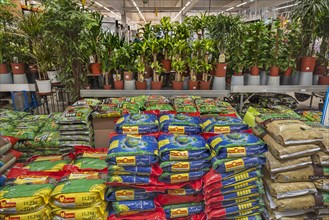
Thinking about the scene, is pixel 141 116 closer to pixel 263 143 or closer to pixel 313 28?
pixel 263 143

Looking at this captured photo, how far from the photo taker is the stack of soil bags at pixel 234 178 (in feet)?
5.16

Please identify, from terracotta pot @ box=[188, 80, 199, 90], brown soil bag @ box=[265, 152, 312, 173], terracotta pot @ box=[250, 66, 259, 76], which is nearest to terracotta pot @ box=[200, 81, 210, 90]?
terracotta pot @ box=[188, 80, 199, 90]

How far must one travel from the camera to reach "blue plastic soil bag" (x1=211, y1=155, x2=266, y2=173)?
1.56 meters

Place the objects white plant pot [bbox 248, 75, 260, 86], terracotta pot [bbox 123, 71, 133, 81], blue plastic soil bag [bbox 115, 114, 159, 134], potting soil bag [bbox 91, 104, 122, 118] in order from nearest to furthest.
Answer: blue plastic soil bag [bbox 115, 114, 159, 134] < potting soil bag [bbox 91, 104, 122, 118] < terracotta pot [bbox 123, 71, 133, 81] < white plant pot [bbox 248, 75, 260, 86]

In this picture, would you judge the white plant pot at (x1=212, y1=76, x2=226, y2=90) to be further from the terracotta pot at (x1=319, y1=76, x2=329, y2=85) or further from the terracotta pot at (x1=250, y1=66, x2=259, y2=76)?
the terracotta pot at (x1=319, y1=76, x2=329, y2=85)

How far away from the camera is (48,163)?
6.70 feet

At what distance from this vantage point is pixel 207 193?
1613 millimetres

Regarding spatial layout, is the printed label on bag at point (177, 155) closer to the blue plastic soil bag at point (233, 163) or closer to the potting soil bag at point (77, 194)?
the blue plastic soil bag at point (233, 163)

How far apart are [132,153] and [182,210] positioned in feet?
1.75

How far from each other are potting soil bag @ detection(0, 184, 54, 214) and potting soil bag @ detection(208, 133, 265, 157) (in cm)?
114

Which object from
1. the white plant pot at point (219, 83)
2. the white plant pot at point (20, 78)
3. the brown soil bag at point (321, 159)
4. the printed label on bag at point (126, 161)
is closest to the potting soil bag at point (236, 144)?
the brown soil bag at point (321, 159)

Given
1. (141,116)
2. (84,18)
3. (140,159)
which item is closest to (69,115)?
(141,116)

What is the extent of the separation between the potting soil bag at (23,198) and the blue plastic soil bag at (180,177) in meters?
0.75

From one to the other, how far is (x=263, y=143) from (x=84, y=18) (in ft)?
8.29
